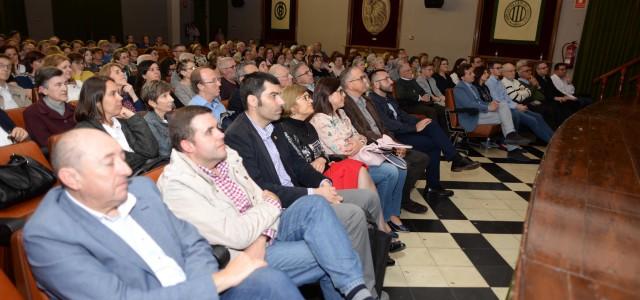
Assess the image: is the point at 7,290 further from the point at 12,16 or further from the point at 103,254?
the point at 12,16

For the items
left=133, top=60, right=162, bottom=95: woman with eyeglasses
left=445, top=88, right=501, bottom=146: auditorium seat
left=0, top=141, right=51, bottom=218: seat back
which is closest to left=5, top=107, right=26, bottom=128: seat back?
left=0, top=141, right=51, bottom=218: seat back

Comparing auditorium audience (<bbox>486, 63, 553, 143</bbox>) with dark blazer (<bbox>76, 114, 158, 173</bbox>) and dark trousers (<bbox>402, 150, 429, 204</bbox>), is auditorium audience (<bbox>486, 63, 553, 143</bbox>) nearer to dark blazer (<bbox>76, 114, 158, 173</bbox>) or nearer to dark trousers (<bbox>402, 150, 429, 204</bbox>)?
dark trousers (<bbox>402, 150, 429, 204</bbox>)

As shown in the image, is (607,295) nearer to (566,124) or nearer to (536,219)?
(536,219)

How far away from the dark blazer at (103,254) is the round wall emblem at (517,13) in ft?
33.5

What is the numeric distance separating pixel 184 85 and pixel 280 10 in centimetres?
1013

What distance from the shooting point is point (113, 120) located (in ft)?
9.44

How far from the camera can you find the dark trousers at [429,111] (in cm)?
546

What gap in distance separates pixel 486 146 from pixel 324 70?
3.46 m

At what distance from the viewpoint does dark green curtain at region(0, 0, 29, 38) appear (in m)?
10.6

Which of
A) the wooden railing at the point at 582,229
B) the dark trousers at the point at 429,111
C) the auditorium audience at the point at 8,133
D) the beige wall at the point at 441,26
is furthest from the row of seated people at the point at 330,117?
the beige wall at the point at 441,26

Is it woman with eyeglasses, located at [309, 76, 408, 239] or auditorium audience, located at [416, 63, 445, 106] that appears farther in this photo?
auditorium audience, located at [416, 63, 445, 106]

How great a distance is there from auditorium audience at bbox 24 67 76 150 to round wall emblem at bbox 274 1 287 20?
1138 centimetres

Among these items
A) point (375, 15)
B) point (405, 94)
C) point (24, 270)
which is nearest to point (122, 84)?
point (24, 270)

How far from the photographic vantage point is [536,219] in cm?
155
